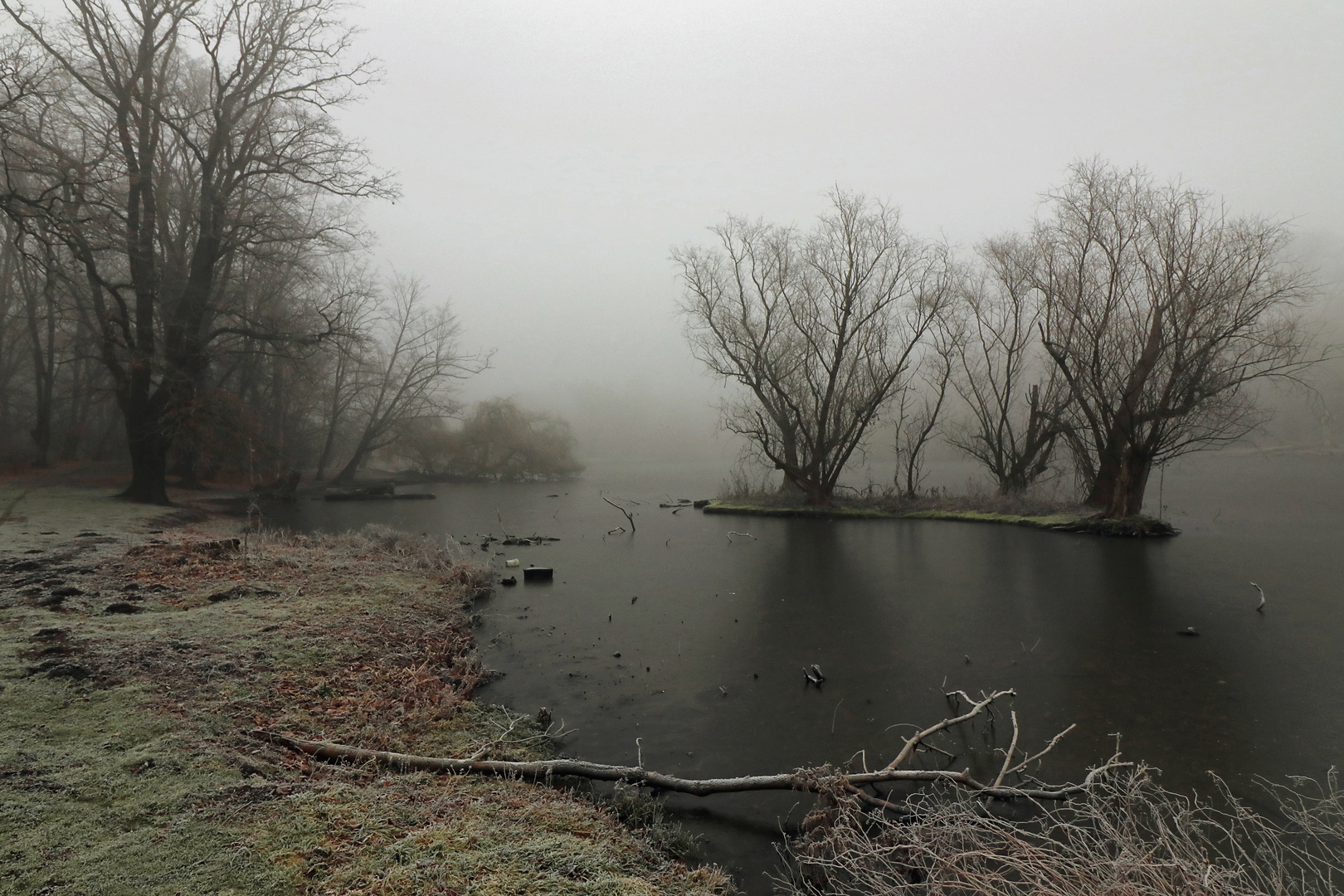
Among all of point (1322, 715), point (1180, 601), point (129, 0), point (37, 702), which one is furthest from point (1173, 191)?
point (129, 0)

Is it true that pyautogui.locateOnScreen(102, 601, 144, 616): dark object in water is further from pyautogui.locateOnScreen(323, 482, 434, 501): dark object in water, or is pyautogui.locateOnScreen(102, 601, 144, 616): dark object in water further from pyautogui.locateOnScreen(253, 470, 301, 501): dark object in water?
pyautogui.locateOnScreen(323, 482, 434, 501): dark object in water

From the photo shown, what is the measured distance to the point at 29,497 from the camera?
14555 mm

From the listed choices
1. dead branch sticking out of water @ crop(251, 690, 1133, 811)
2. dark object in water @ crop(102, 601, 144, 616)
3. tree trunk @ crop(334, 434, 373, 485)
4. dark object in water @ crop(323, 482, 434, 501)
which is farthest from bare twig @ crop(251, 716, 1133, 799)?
tree trunk @ crop(334, 434, 373, 485)

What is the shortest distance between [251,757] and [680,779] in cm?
290

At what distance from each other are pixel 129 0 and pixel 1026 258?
25.1m

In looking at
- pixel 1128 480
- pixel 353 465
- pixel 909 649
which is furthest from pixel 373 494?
pixel 1128 480

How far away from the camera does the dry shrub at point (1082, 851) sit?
9.63ft

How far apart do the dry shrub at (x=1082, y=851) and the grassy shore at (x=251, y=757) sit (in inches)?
31.2

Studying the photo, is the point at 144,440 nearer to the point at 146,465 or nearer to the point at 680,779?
the point at 146,465

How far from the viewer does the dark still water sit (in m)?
5.73

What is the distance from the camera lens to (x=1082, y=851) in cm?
405

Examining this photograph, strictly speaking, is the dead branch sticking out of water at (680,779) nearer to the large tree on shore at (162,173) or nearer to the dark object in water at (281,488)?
the large tree on shore at (162,173)

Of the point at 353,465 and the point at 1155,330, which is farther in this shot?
the point at 353,465

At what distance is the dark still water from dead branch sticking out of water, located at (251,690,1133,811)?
207 mm
